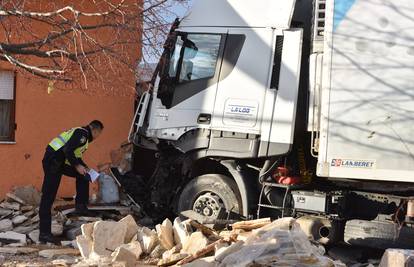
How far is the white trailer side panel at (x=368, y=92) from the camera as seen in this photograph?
276 inches

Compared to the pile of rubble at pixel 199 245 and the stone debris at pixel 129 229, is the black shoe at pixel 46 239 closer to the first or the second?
the pile of rubble at pixel 199 245

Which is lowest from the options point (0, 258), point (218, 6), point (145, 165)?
point (0, 258)

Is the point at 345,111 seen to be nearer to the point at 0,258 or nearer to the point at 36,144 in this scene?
the point at 0,258

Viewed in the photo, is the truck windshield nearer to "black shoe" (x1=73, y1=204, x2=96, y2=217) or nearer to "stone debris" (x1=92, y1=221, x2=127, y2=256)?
"black shoe" (x1=73, y1=204, x2=96, y2=217)

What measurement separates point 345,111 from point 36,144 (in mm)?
5764

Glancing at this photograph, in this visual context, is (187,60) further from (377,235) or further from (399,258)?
(399,258)

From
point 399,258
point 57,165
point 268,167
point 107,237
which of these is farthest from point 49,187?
point 399,258

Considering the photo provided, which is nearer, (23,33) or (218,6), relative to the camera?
(23,33)

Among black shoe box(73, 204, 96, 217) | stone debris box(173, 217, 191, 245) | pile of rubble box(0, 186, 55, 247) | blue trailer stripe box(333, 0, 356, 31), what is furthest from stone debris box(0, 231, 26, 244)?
blue trailer stripe box(333, 0, 356, 31)

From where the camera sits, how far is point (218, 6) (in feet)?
27.7

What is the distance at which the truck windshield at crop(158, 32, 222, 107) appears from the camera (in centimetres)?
841

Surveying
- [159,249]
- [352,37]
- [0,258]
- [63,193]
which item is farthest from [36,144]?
[352,37]

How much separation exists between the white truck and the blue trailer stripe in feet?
0.04

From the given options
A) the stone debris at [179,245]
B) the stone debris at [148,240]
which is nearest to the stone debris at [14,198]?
the stone debris at [179,245]
